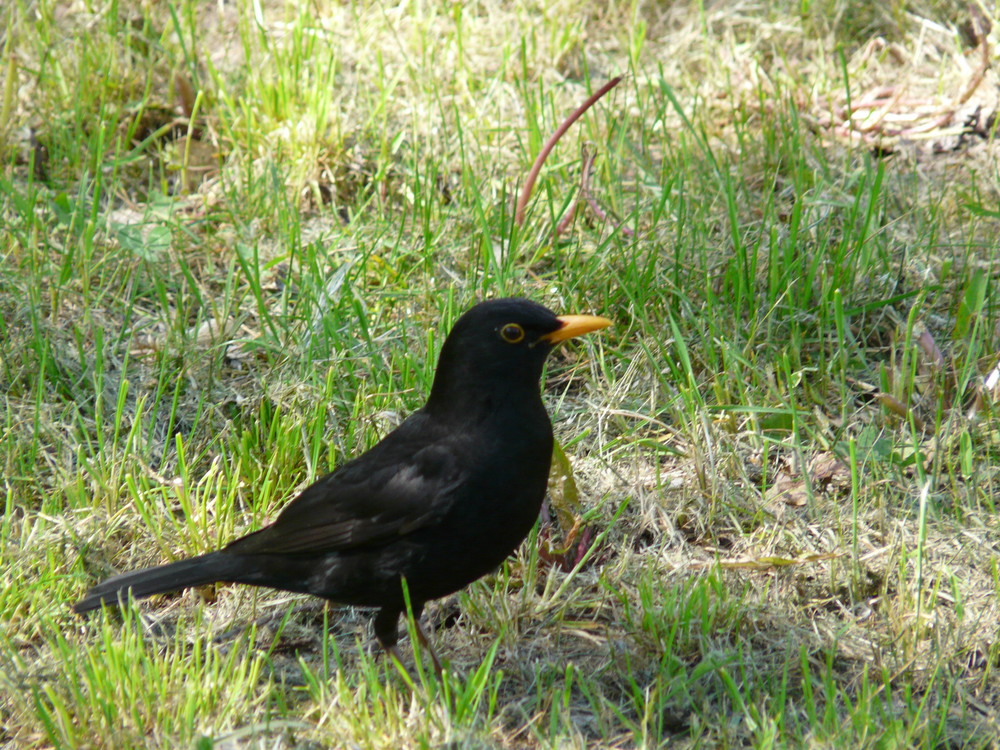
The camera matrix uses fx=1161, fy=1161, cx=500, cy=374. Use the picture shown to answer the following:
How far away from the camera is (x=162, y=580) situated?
3182mm

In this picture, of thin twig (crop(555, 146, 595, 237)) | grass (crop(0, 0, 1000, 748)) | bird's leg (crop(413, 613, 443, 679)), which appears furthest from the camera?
thin twig (crop(555, 146, 595, 237))

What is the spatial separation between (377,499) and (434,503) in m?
0.18

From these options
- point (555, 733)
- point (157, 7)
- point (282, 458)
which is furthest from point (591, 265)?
point (157, 7)

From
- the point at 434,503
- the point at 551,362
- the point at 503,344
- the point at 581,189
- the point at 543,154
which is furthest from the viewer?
the point at 581,189

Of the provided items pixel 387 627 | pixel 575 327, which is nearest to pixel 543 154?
pixel 575 327

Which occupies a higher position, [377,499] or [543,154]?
[543,154]

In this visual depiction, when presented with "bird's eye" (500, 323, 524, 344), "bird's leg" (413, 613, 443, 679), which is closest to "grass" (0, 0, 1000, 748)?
"bird's leg" (413, 613, 443, 679)

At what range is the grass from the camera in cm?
294

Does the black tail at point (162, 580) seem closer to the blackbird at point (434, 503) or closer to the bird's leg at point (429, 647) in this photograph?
the blackbird at point (434, 503)

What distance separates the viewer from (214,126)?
17.3 ft

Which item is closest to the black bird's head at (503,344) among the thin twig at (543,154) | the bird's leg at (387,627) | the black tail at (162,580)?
the bird's leg at (387,627)

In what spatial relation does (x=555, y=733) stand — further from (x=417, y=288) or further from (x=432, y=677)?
(x=417, y=288)

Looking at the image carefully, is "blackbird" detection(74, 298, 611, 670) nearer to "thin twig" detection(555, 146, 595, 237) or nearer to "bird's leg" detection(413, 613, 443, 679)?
"bird's leg" detection(413, 613, 443, 679)

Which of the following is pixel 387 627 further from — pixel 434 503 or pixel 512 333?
pixel 512 333
